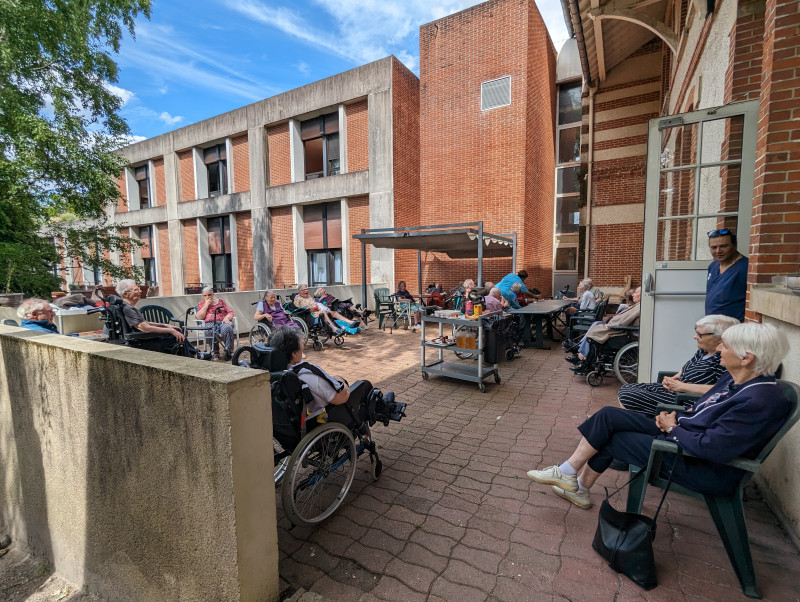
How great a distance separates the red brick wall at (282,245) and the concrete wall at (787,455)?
13.7 meters

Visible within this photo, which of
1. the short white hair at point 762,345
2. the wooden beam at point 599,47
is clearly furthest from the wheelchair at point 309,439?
the wooden beam at point 599,47

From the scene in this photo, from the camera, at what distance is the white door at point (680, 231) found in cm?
304

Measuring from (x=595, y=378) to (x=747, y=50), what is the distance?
3.46m

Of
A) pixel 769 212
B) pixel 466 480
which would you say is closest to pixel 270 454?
pixel 466 480

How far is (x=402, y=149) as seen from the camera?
1218 cm

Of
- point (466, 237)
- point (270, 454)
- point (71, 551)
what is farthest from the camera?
point (466, 237)

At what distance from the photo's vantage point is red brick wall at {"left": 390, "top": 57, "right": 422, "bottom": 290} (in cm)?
1189

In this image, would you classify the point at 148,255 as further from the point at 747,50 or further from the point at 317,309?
the point at 747,50

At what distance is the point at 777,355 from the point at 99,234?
12.3 meters

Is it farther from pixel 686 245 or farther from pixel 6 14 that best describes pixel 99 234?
pixel 686 245

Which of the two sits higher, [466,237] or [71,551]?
[466,237]

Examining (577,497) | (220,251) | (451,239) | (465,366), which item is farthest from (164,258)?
(577,497)

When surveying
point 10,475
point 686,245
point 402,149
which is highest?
point 402,149

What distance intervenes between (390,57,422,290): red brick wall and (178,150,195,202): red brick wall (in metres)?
10.6
